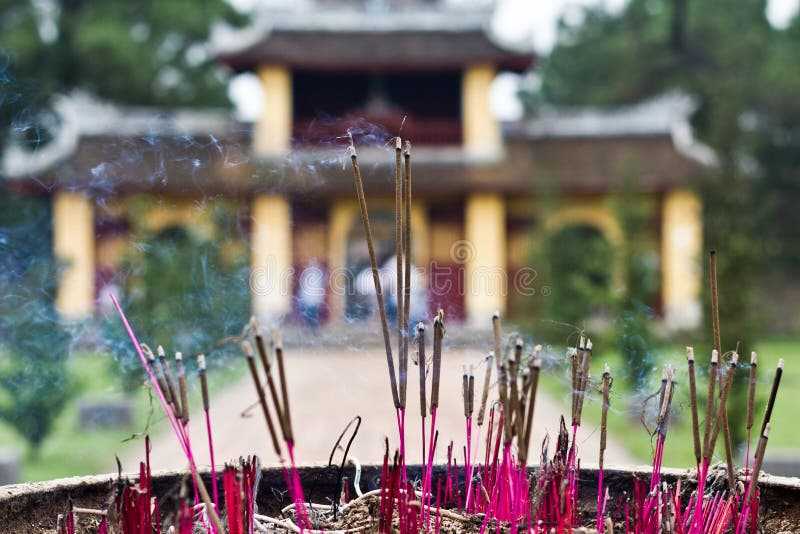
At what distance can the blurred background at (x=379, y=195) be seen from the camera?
252 inches

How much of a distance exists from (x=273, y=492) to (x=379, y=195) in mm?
12669

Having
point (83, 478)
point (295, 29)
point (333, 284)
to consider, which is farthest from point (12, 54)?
point (83, 478)

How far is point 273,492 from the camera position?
1522mm

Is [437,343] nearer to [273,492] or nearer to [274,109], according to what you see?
[273,492]

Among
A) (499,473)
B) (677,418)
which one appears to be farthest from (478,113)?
(499,473)

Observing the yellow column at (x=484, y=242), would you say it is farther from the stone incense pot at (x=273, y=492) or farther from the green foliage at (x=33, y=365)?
the stone incense pot at (x=273, y=492)

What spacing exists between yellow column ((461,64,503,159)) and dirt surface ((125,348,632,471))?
4860 mm

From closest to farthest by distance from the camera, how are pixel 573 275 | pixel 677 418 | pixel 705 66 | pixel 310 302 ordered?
pixel 310 302
pixel 677 418
pixel 573 275
pixel 705 66

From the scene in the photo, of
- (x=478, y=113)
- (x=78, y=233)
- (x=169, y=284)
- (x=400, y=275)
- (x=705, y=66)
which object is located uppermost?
(x=705, y=66)

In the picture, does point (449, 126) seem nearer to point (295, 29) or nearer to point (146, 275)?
point (295, 29)

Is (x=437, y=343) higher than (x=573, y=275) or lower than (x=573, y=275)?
lower

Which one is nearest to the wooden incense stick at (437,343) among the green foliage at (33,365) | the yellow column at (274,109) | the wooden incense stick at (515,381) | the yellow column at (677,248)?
the wooden incense stick at (515,381)

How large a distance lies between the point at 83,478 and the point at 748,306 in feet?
17.7

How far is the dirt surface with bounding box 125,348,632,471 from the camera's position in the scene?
5.40 metres
